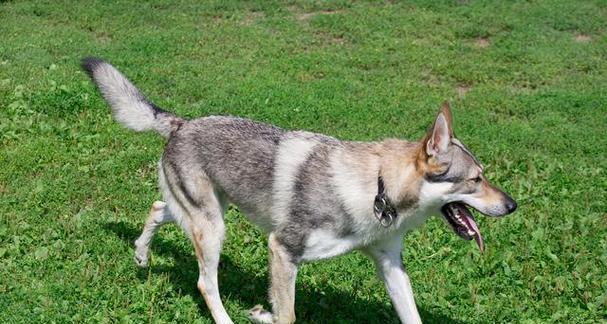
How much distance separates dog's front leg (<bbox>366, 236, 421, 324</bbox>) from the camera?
512 cm

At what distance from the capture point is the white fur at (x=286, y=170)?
16.7 ft

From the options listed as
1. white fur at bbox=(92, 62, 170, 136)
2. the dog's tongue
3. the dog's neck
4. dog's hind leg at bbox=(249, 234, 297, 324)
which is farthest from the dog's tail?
the dog's tongue

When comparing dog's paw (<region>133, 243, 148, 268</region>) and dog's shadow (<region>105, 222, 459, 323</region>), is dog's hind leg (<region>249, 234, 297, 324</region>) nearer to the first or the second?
dog's shadow (<region>105, 222, 459, 323</region>)

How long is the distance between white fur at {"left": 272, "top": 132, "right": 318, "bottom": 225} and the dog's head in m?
0.83

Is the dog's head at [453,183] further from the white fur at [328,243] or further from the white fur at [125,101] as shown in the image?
the white fur at [125,101]

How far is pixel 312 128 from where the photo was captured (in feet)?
29.7

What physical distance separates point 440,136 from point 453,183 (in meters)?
0.32

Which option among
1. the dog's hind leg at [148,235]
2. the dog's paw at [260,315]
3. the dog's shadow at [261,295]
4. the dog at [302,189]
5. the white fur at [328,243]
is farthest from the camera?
the dog's hind leg at [148,235]

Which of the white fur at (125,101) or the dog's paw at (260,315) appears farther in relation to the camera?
the white fur at (125,101)

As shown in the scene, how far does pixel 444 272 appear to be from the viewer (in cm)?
625

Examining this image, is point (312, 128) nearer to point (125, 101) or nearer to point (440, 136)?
point (125, 101)

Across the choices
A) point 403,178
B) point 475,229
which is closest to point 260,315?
point 403,178

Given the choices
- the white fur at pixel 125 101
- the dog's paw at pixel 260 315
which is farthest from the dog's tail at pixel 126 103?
the dog's paw at pixel 260 315

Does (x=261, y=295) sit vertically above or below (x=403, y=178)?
below
